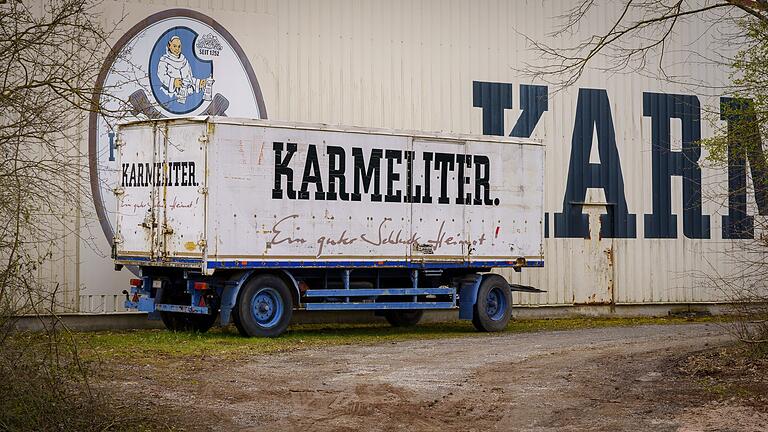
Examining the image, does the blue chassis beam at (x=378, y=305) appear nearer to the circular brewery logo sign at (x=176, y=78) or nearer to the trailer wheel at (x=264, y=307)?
the trailer wheel at (x=264, y=307)

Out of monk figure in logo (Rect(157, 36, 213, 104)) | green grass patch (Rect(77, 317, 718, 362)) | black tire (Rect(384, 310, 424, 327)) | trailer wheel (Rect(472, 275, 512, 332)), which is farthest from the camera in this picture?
black tire (Rect(384, 310, 424, 327))

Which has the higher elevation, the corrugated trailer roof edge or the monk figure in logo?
the monk figure in logo

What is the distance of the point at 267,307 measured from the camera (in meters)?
20.1

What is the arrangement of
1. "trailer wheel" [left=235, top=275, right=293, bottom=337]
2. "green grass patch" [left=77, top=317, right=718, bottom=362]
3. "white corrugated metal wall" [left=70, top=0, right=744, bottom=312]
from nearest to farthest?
1. "green grass patch" [left=77, top=317, right=718, bottom=362]
2. "trailer wheel" [left=235, top=275, right=293, bottom=337]
3. "white corrugated metal wall" [left=70, top=0, right=744, bottom=312]

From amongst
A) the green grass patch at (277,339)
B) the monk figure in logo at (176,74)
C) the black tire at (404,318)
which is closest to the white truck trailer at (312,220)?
the green grass patch at (277,339)

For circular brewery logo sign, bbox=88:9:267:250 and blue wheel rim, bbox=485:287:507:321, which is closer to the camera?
circular brewery logo sign, bbox=88:9:267:250

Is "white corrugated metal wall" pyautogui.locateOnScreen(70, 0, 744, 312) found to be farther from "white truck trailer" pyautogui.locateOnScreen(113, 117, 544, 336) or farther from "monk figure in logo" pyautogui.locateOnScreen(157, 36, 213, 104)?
"white truck trailer" pyautogui.locateOnScreen(113, 117, 544, 336)

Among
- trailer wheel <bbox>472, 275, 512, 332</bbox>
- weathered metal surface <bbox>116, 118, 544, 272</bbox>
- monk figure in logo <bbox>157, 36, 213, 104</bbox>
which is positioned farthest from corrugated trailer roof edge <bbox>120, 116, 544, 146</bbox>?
trailer wheel <bbox>472, 275, 512, 332</bbox>

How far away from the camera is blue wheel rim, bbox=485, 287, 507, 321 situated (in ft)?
75.2

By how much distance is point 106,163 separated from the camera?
21.7 metres

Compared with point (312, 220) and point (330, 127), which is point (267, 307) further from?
point (330, 127)

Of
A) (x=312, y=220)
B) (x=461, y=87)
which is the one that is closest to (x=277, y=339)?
(x=312, y=220)

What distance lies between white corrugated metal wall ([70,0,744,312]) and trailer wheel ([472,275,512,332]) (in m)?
2.95

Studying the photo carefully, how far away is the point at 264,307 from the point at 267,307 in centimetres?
6
